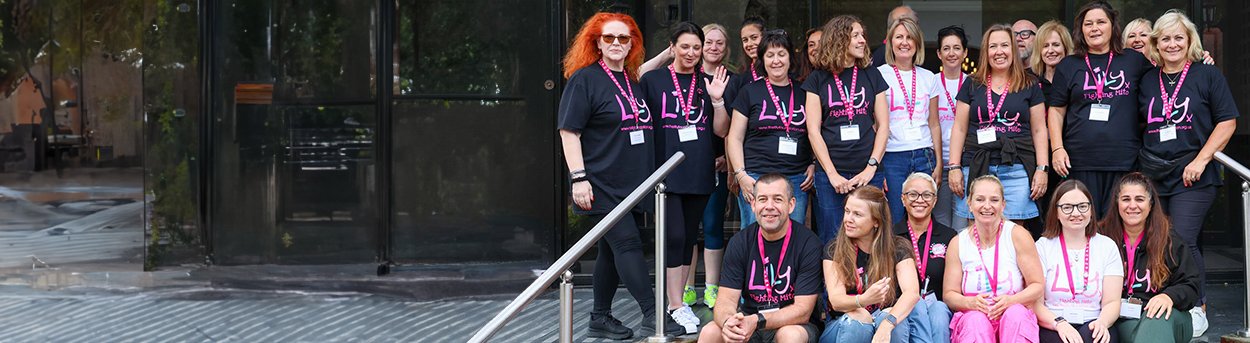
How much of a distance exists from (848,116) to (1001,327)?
4.07ft

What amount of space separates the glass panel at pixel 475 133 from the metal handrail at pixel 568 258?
8.80ft

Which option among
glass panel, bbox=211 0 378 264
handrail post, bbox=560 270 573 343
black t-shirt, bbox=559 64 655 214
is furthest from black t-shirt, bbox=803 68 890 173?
glass panel, bbox=211 0 378 264

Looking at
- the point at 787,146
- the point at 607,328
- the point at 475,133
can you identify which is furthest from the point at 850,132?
the point at 475,133

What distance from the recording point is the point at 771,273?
214 inches

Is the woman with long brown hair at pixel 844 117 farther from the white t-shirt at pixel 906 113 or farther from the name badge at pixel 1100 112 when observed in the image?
the name badge at pixel 1100 112

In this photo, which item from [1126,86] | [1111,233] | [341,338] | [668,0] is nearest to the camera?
[1111,233]

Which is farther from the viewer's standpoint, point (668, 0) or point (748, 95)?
point (668, 0)

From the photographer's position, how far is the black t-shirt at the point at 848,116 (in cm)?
609

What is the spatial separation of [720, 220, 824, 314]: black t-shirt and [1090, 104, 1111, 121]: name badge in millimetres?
1627

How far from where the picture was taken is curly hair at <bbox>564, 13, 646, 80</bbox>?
5980mm

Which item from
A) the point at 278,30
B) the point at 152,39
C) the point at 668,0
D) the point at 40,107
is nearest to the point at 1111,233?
the point at 668,0

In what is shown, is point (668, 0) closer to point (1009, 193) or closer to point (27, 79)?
point (1009, 193)

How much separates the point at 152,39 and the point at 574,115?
154 inches

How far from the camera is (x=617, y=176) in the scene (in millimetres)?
5965
